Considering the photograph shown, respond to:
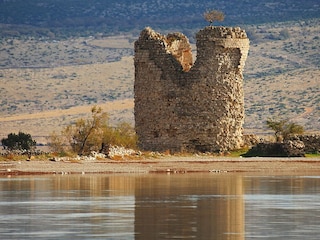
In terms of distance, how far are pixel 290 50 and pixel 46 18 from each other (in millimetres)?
35265

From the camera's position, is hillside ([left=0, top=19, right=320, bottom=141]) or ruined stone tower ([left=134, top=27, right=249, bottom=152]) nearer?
ruined stone tower ([left=134, top=27, right=249, bottom=152])

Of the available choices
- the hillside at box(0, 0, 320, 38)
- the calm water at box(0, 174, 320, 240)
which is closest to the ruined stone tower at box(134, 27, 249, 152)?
the calm water at box(0, 174, 320, 240)

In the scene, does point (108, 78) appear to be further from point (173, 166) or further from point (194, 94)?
point (173, 166)

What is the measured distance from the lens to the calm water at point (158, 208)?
755 inches

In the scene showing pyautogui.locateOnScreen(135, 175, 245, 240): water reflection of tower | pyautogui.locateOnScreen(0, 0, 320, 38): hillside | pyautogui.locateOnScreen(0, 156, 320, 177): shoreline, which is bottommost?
pyautogui.locateOnScreen(0, 156, 320, 177): shoreline

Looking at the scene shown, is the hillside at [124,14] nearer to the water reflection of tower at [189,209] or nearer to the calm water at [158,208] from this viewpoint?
the calm water at [158,208]

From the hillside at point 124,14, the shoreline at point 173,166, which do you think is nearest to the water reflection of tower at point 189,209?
the shoreline at point 173,166

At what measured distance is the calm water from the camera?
19188 mm

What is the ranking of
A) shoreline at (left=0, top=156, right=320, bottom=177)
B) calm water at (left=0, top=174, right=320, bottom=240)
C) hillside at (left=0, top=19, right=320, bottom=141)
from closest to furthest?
calm water at (left=0, top=174, right=320, bottom=240), shoreline at (left=0, top=156, right=320, bottom=177), hillside at (left=0, top=19, right=320, bottom=141)

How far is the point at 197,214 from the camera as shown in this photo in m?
22.1

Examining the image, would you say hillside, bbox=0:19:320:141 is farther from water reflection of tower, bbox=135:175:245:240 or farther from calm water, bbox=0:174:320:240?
water reflection of tower, bbox=135:175:245:240

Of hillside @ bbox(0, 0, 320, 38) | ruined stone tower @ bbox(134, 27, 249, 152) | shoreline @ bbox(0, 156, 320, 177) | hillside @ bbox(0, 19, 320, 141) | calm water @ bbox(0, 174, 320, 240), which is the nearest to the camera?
calm water @ bbox(0, 174, 320, 240)

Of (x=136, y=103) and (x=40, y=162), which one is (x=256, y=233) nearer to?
(x=40, y=162)

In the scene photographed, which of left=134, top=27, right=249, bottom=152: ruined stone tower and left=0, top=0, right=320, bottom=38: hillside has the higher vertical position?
left=0, top=0, right=320, bottom=38: hillside
